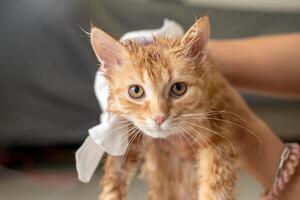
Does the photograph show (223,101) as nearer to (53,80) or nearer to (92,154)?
(92,154)

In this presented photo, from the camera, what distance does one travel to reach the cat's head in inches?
29.0

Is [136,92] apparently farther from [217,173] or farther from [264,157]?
[264,157]

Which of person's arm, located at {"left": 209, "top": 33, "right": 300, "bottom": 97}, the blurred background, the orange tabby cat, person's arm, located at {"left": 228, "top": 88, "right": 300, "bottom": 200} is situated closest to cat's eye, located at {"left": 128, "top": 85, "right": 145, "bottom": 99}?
the orange tabby cat

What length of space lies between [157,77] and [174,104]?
5 cm

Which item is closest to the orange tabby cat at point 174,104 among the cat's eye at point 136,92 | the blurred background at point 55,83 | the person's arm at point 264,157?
the cat's eye at point 136,92

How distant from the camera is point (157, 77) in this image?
0.73 metres

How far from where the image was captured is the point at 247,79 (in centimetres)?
117

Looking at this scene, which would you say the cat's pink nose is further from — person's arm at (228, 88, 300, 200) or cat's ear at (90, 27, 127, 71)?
person's arm at (228, 88, 300, 200)

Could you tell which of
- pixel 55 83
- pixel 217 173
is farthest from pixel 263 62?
pixel 55 83

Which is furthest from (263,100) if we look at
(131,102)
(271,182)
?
(131,102)

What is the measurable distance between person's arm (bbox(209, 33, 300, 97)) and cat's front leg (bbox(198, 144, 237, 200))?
366 mm

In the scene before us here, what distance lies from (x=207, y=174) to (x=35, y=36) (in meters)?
1.17

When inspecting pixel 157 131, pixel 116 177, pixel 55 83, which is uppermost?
pixel 157 131

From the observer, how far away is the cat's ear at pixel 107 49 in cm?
74
